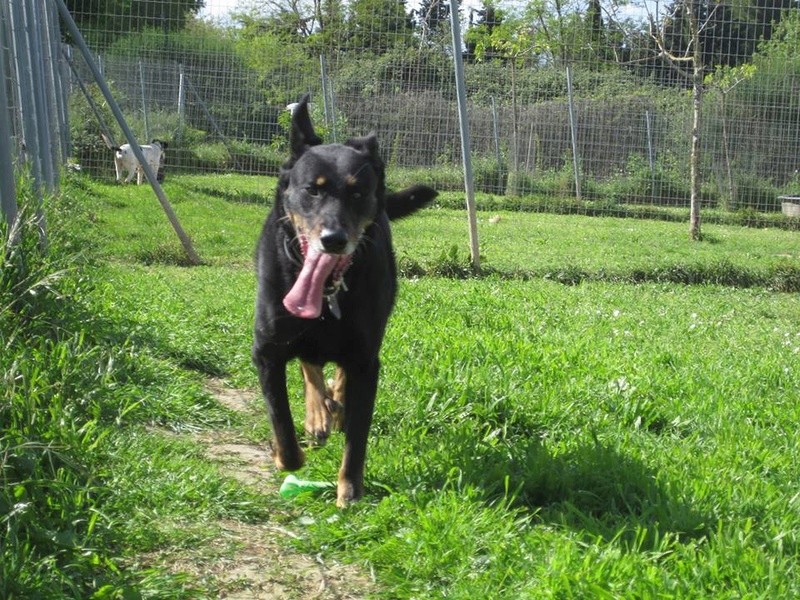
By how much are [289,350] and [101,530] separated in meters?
1.22

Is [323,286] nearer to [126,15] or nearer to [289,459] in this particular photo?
[289,459]

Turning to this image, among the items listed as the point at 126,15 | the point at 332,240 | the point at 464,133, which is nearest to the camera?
the point at 332,240

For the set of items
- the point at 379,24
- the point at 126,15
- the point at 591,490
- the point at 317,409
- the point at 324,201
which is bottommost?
the point at 591,490

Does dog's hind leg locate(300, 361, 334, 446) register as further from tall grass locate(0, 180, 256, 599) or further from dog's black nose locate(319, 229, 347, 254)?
dog's black nose locate(319, 229, 347, 254)

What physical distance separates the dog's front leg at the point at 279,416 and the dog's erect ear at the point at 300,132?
921mm

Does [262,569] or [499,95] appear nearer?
[262,569]

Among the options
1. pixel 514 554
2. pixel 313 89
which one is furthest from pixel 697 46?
pixel 514 554

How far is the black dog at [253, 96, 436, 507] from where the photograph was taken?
3717 mm

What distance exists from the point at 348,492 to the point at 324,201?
1.14m

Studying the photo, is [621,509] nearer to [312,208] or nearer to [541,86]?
[312,208]

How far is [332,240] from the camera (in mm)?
3639

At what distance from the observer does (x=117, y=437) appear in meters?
3.71

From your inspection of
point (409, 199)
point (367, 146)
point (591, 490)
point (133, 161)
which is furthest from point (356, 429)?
point (133, 161)

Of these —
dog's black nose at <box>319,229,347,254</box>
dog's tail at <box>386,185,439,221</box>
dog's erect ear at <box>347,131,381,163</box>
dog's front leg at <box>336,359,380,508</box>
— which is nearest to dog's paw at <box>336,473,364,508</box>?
dog's front leg at <box>336,359,380,508</box>
